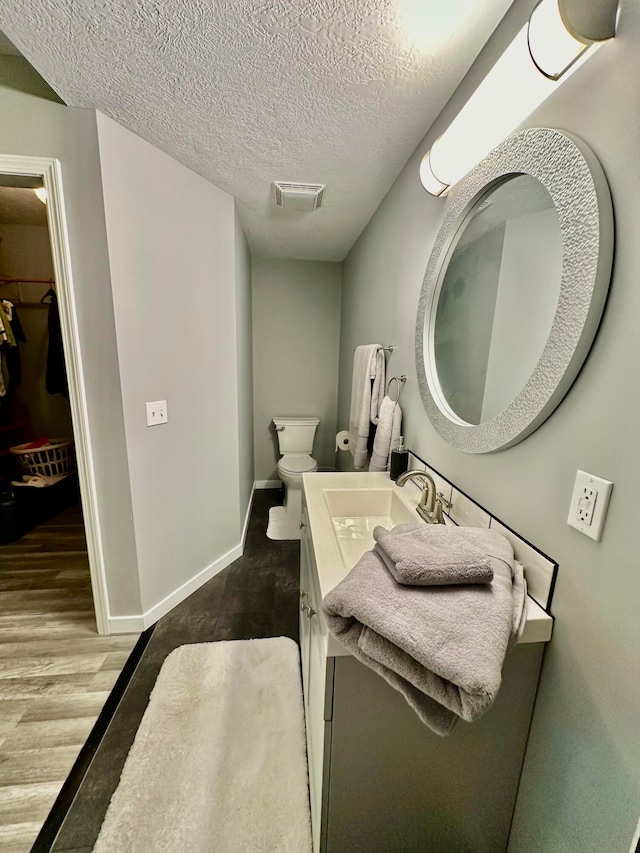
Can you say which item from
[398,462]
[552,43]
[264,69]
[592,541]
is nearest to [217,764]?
[398,462]

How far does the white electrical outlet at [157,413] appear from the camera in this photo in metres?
1.55

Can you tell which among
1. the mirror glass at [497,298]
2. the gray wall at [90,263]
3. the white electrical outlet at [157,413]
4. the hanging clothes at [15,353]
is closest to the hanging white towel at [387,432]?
the mirror glass at [497,298]

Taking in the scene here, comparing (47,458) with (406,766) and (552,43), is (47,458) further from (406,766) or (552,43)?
(552,43)

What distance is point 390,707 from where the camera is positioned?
722 millimetres

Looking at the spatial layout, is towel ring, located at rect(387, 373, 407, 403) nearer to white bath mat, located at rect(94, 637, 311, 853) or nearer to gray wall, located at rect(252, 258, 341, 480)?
white bath mat, located at rect(94, 637, 311, 853)

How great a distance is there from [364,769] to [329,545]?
1.64ft

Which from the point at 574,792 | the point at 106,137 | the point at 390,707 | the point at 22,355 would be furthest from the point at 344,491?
the point at 22,355

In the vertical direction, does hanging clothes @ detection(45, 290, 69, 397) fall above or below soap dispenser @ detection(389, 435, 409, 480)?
above

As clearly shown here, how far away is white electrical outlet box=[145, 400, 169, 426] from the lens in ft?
5.09

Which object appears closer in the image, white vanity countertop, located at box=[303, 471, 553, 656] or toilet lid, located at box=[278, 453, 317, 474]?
white vanity countertop, located at box=[303, 471, 553, 656]

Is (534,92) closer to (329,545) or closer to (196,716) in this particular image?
(329,545)

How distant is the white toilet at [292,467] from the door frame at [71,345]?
120 cm

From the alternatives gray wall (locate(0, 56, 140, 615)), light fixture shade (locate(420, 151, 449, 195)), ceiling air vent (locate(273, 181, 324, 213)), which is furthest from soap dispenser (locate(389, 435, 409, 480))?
ceiling air vent (locate(273, 181, 324, 213))

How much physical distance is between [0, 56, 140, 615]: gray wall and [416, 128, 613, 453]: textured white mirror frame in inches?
57.1
